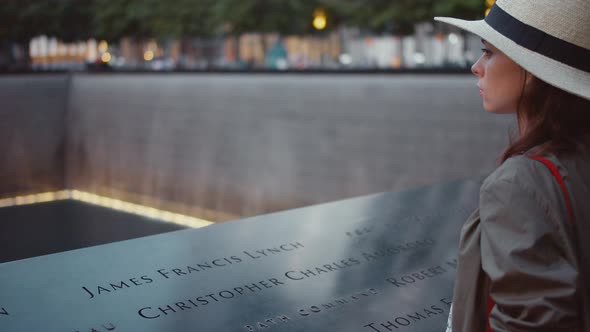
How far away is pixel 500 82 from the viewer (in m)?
1.14

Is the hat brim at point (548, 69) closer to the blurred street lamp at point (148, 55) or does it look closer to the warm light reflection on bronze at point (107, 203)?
the warm light reflection on bronze at point (107, 203)

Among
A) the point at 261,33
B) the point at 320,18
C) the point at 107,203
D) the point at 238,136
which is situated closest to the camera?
the point at 238,136

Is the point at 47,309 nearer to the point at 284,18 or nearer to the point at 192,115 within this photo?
the point at 192,115

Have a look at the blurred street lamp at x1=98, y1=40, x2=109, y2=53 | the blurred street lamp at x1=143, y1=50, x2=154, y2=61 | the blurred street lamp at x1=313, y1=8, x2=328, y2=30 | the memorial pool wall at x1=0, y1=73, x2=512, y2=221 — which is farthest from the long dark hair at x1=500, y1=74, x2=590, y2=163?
the blurred street lamp at x1=143, y1=50, x2=154, y2=61

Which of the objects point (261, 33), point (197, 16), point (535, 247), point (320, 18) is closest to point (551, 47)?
point (535, 247)

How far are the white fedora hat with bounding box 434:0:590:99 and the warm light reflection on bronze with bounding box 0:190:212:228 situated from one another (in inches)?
319

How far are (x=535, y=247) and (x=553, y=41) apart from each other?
0.34m

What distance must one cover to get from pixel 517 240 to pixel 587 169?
0.66 feet

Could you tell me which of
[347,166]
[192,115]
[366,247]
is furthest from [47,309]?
[192,115]

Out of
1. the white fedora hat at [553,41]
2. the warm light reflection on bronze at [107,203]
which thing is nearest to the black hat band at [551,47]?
the white fedora hat at [553,41]

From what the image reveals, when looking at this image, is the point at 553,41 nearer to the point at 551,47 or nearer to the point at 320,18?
the point at 551,47

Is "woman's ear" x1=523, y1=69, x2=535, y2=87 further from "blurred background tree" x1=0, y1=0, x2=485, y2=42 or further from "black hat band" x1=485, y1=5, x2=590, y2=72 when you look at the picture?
"blurred background tree" x1=0, y1=0, x2=485, y2=42

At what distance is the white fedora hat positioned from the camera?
3.44ft

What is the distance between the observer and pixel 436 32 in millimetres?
14961
